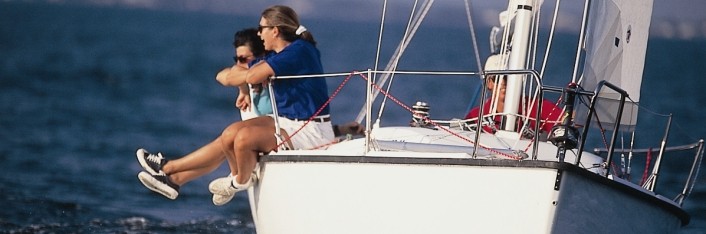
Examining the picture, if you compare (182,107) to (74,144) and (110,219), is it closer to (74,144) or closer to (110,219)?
(74,144)

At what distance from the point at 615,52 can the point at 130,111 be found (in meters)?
21.4

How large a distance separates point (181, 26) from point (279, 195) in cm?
9592

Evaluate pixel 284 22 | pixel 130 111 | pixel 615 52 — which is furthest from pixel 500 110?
pixel 130 111

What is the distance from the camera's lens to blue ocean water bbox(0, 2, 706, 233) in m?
15.3

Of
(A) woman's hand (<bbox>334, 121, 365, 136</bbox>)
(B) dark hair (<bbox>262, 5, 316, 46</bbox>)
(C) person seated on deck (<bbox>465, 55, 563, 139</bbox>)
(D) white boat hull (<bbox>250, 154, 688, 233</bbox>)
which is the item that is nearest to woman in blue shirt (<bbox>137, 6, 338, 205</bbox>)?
(B) dark hair (<bbox>262, 5, 316, 46</bbox>)

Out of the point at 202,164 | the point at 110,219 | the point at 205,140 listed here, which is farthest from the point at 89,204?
the point at 205,140

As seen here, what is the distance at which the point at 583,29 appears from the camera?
10.8 meters

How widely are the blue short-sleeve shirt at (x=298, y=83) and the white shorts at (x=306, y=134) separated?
63 mm

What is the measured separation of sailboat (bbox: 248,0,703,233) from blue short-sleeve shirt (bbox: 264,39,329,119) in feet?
1.56

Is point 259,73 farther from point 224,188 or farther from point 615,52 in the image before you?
point 615,52

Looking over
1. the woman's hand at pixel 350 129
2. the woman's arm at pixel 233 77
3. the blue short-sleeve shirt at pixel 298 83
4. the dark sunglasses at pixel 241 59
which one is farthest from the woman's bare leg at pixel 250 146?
the woman's hand at pixel 350 129

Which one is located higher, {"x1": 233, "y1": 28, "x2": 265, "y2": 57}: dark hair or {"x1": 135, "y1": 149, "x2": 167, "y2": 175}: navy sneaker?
{"x1": 233, "y1": 28, "x2": 265, "y2": 57}: dark hair

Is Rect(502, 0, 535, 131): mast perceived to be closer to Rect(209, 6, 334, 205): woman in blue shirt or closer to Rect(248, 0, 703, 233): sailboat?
Rect(248, 0, 703, 233): sailboat

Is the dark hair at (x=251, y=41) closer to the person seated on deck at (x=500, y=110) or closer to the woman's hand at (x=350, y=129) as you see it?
the woman's hand at (x=350, y=129)
